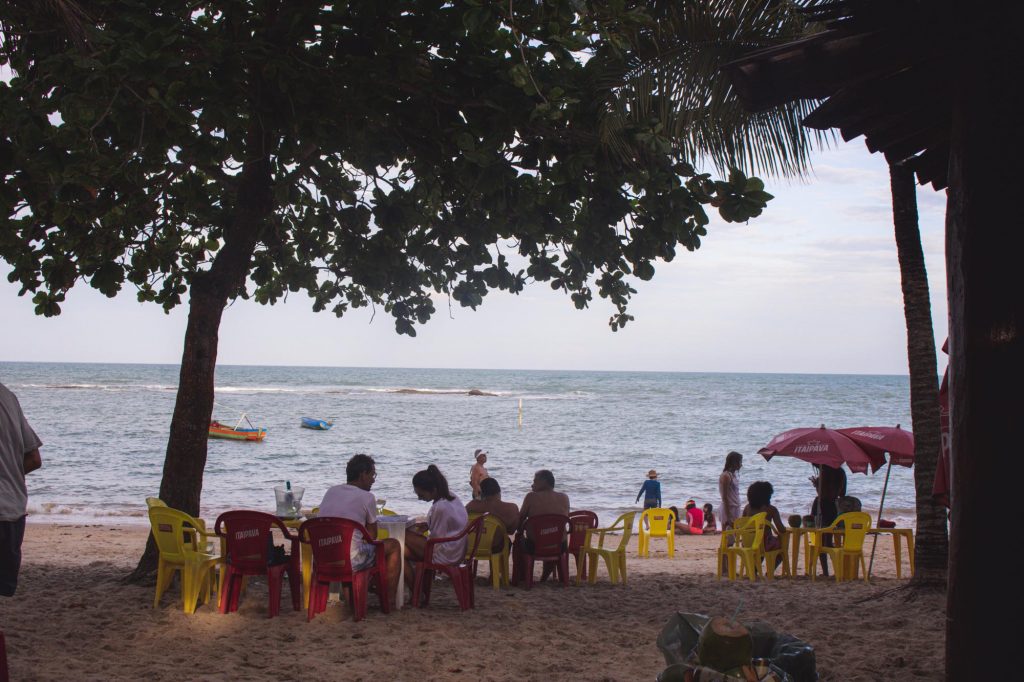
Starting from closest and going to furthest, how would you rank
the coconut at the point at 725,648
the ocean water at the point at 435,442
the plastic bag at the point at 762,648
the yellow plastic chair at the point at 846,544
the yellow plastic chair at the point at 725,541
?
1. the coconut at the point at 725,648
2. the plastic bag at the point at 762,648
3. the yellow plastic chair at the point at 846,544
4. the yellow plastic chair at the point at 725,541
5. the ocean water at the point at 435,442

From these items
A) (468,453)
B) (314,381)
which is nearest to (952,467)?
(468,453)

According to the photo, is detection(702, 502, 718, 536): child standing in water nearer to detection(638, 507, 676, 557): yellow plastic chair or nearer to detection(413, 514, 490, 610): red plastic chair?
detection(638, 507, 676, 557): yellow plastic chair

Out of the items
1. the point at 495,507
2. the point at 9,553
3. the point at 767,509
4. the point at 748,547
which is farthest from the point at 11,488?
the point at 767,509

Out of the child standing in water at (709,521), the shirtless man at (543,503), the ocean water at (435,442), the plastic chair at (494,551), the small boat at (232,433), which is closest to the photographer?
the plastic chair at (494,551)

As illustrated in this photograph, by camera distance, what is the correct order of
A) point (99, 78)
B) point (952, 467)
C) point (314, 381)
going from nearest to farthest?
point (952, 467) < point (99, 78) < point (314, 381)

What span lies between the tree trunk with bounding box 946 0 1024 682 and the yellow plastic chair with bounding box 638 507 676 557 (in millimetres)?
9418

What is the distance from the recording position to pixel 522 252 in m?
8.52

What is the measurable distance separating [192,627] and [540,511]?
360cm

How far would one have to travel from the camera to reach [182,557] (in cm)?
683

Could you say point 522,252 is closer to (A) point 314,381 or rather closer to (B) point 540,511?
(B) point 540,511

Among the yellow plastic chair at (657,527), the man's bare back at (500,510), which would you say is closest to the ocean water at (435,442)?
the yellow plastic chair at (657,527)

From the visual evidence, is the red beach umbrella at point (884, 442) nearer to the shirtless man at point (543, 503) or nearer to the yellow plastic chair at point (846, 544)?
the yellow plastic chair at point (846, 544)

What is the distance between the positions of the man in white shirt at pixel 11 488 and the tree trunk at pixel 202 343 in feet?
10.1

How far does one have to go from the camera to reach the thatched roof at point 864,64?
3.25 m
